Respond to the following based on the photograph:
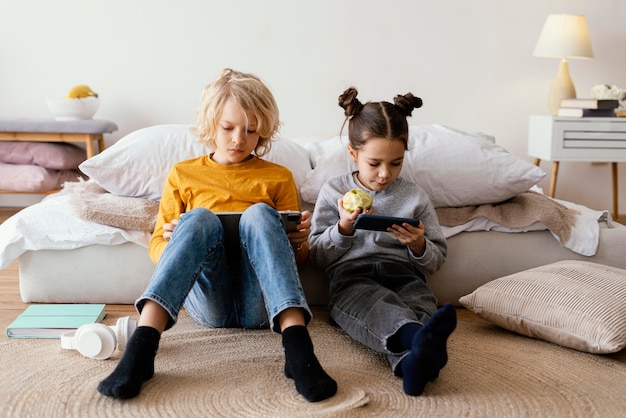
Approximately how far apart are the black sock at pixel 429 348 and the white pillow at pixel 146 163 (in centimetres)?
91

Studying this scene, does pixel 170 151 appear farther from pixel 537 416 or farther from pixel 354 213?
pixel 537 416

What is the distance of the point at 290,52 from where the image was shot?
3.97 m

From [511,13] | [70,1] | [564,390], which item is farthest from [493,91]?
[564,390]

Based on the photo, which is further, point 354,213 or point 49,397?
point 354,213

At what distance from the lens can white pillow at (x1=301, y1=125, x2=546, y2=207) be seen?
231cm

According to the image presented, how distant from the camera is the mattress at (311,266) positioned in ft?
Answer: 7.34

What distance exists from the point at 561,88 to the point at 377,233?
2.23 meters

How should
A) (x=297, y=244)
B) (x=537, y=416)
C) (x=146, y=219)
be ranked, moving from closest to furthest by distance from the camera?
(x=537, y=416), (x=297, y=244), (x=146, y=219)

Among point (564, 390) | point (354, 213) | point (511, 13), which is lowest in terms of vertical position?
point (564, 390)

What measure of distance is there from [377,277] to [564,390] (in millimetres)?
533

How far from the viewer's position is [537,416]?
5.04 feet

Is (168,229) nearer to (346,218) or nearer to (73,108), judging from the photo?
(346,218)

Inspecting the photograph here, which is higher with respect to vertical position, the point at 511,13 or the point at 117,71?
the point at 511,13

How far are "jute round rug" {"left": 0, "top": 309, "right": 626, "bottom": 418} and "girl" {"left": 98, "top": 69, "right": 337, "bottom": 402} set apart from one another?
2.1 inches
